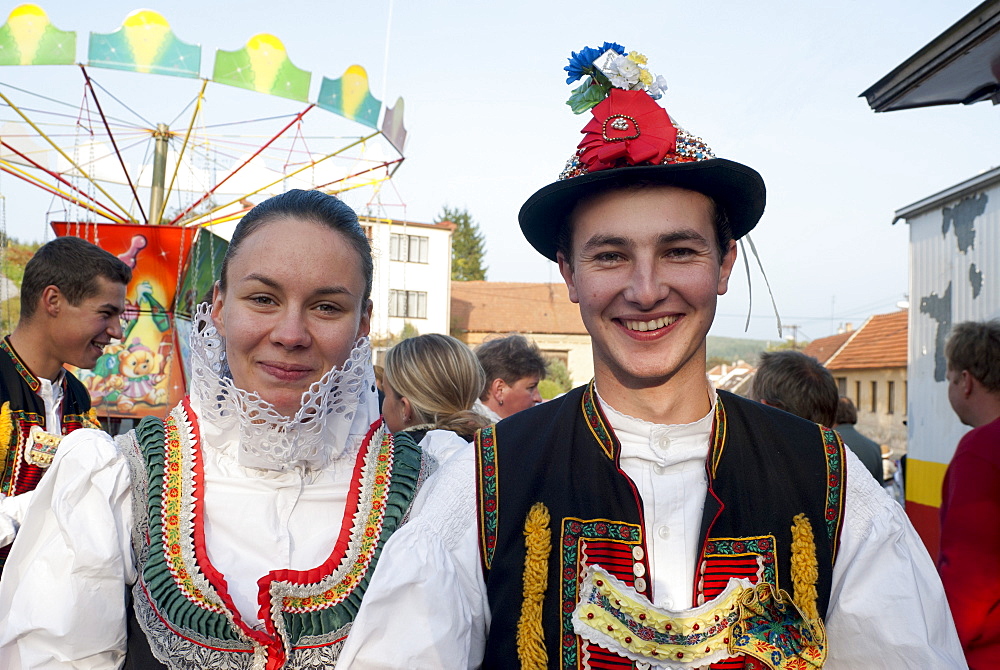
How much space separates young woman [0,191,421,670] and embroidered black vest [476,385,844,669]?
0.34 m

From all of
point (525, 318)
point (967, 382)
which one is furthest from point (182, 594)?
point (525, 318)

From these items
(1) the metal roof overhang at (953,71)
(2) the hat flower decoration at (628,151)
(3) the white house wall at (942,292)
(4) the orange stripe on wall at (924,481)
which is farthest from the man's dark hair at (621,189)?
(4) the orange stripe on wall at (924,481)

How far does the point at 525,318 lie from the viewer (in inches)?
1473

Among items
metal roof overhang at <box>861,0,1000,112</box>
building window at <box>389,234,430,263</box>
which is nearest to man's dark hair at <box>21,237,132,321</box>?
metal roof overhang at <box>861,0,1000,112</box>

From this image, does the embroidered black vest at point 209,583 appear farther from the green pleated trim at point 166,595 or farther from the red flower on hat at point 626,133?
the red flower on hat at point 626,133

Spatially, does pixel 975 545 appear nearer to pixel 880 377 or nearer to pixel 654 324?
pixel 654 324

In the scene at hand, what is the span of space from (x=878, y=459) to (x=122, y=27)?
7829mm

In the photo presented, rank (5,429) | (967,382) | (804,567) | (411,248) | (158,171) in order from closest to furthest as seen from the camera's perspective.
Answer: (804,567) < (5,429) < (967,382) < (158,171) < (411,248)

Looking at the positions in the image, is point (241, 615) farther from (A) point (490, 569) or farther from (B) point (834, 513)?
(B) point (834, 513)

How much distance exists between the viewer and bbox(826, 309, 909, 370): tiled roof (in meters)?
23.2

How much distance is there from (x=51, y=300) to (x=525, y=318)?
34362 mm

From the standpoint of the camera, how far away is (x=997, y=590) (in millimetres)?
2637

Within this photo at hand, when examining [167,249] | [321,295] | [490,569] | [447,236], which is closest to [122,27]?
[167,249]

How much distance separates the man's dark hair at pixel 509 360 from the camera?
462cm
